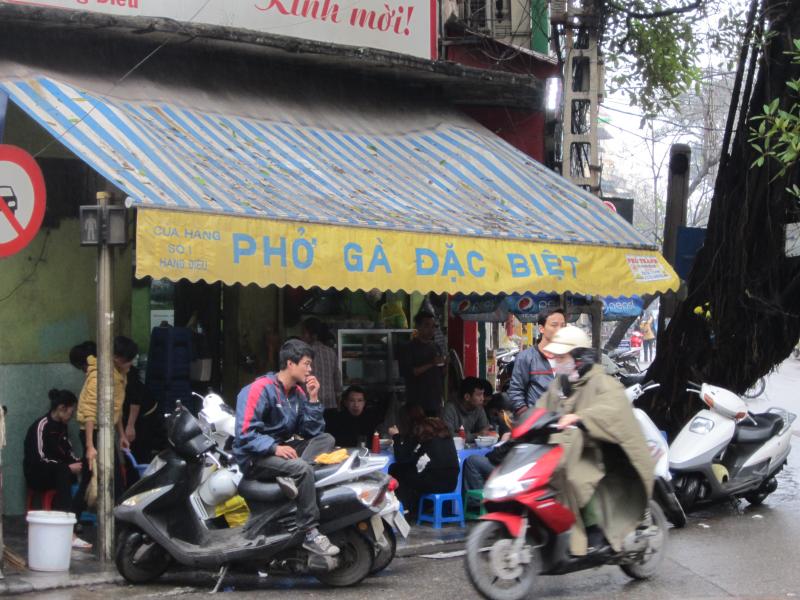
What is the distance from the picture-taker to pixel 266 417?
7.97 metres

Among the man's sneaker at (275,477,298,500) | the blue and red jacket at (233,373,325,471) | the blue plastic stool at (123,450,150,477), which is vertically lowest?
the blue plastic stool at (123,450,150,477)

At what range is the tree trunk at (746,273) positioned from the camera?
483 inches

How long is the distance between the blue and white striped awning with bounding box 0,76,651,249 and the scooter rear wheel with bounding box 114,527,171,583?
7.25ft

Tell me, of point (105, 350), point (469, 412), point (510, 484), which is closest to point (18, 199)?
point (105, 350)

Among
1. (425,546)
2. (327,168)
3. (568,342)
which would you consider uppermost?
(327,168)

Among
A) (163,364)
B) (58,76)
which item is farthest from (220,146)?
(163,364)

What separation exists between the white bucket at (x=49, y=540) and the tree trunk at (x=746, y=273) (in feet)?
23.4

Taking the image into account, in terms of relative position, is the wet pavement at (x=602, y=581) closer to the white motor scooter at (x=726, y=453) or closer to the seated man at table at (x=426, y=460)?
the seated man at table at (x=426, y=460)

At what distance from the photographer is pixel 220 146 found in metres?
9.77

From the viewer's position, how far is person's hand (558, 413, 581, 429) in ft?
23.2

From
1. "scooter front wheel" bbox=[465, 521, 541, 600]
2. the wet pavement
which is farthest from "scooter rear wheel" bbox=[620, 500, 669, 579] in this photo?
"scooter front wheel" bbox=[465, 521, 541, 600]

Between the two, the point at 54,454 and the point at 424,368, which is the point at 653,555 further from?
the point at 424,368

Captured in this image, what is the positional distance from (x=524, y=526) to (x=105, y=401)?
3254 mm

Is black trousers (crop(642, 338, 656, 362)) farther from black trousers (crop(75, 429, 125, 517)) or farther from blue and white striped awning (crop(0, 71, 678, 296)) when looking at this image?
black trousers (crop(75, 429, 125, 517))
